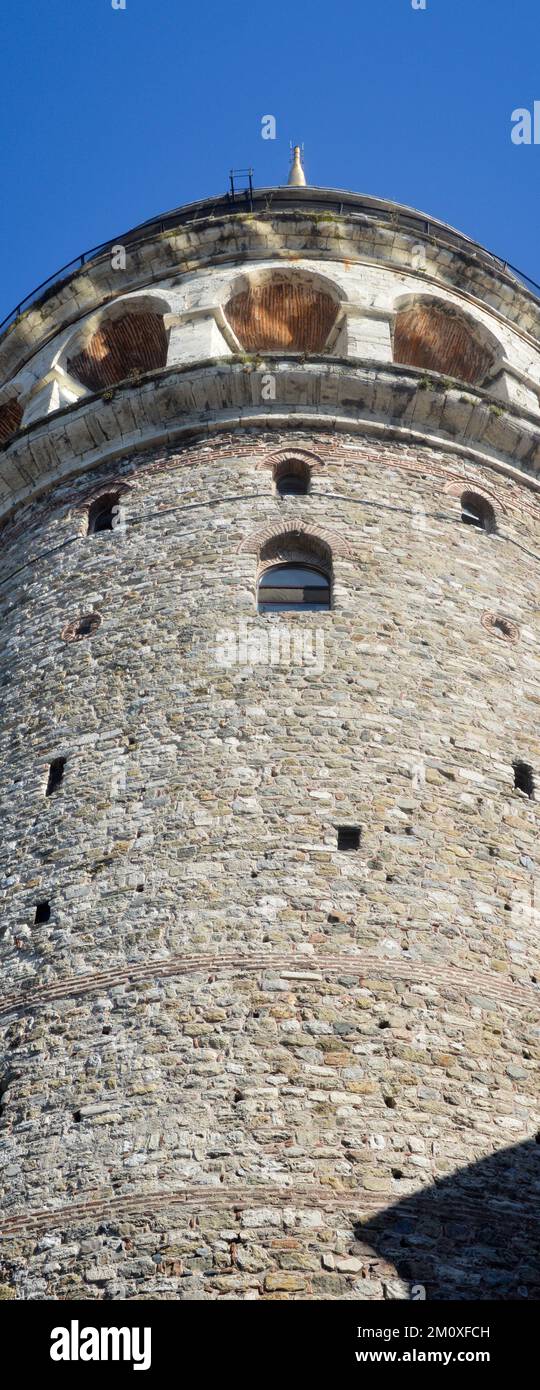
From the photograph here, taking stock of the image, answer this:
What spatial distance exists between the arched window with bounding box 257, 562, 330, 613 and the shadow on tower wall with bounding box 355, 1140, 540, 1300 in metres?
5.60

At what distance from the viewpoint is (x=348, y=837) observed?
1338 centimetres

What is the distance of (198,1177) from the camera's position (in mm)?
11289

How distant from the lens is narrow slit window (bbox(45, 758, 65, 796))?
48.0ft

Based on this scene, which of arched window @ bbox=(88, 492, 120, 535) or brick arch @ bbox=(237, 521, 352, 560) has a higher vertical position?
arched window @ bbox=(88, 492, 120, 535)

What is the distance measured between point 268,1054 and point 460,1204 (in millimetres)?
1601

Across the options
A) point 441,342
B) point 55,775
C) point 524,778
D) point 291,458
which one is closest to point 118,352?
point 441,342

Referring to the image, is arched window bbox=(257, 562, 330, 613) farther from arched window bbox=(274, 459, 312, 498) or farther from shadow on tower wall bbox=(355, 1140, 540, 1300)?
shadow on tower wall bbox=(355, 1140, 540, 1300)

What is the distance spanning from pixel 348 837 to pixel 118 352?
981cm

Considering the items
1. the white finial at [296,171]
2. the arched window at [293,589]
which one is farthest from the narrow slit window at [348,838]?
the white finial at [296,171]

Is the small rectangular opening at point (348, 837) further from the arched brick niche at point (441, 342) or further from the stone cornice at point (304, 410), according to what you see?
the arched brick niche at point (441, 342)

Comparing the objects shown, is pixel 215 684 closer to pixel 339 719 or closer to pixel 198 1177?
pixel 339 719

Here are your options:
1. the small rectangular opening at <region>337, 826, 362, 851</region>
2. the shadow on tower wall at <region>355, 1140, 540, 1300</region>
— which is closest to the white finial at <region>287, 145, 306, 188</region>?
the small rectangular opening at <region>337, 826, 362, 851</region>

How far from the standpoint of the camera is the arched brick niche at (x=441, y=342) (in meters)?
20.9
